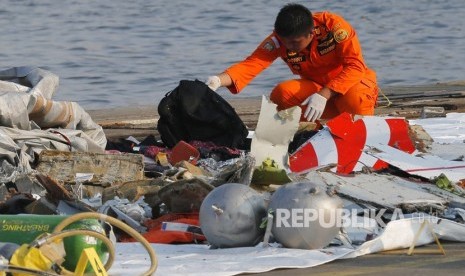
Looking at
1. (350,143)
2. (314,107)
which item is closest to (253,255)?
(350,143)

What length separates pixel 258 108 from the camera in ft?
36.0

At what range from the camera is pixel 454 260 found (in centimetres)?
518

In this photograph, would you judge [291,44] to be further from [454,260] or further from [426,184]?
[454,260]

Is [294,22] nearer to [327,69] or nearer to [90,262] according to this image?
[327,69]

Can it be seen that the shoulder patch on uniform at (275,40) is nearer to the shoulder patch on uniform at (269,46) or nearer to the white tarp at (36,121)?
the shoulder patch on uniform at (269,46)

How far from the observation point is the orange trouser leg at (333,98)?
8148mm

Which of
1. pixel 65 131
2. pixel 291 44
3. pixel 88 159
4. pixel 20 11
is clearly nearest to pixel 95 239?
pixel 88 159

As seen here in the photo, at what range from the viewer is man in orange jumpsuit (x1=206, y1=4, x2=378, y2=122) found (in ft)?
26.1

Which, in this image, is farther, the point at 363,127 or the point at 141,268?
the point at 363,127

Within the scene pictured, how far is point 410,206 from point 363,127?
1.53 metres

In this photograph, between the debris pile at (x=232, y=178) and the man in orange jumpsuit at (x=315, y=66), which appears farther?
the man in orange jumpsuit at (x=315, y=66)

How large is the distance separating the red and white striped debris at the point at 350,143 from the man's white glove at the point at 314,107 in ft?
1.36

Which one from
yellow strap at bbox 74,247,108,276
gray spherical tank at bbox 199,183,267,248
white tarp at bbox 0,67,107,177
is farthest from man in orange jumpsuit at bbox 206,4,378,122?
yellow strap at bbox 74,247,108,276

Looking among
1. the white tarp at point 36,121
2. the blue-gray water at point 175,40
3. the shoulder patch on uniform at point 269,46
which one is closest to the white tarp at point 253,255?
the white tarp at point 36,121
